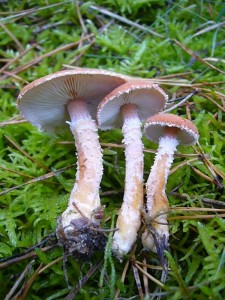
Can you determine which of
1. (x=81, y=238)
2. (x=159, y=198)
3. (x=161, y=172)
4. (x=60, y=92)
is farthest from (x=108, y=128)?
(x=81, y=238)

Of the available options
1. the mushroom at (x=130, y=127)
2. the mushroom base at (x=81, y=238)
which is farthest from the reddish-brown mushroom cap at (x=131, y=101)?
the mushroom base at (x=81, y=238)

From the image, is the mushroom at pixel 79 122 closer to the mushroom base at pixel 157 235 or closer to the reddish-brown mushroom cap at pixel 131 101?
the reddish-brown mushroom cap at pixel 131 101

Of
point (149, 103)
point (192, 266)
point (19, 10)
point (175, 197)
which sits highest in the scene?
point (19, 10)

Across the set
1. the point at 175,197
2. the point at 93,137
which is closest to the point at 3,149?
the point at 93,137

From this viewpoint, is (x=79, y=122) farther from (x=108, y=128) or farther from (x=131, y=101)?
(x=131, y=101)

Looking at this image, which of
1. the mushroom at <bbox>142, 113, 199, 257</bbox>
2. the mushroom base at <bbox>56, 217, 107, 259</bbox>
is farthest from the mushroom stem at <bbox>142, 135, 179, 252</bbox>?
the mushroom base at <bbox>56, 217, 107, 259</bbox>

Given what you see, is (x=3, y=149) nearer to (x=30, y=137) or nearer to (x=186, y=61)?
(x=30, y=137)
